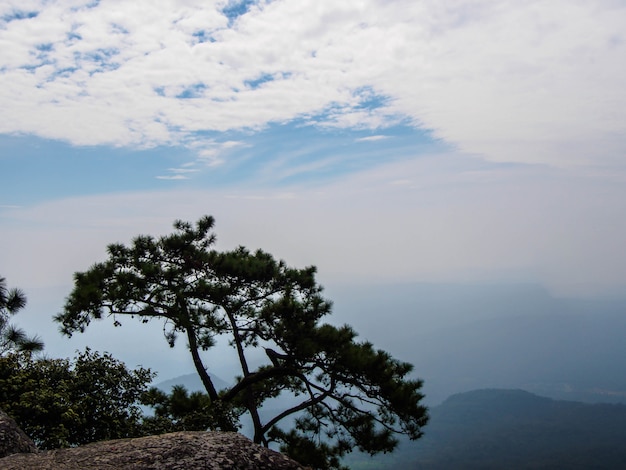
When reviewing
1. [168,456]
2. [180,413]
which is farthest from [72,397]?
[168,456]

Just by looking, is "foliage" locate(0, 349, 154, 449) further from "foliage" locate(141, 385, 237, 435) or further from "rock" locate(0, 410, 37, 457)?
"rock" locate(0, 410, 37, 457)

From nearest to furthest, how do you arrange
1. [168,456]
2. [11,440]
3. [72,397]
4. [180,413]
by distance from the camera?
[168,456] < [11,440] < [72,397] < [180,413]

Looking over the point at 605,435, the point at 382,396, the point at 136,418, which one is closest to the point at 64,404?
the point at 136,418

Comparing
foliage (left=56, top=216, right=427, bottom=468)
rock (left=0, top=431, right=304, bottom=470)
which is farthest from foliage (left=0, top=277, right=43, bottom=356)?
rock (left=0, top=431, right=304, bottom=470)

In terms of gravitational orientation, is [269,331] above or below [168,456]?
above

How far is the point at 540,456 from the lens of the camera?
17512 centimetres

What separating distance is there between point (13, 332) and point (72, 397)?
19.1 feet

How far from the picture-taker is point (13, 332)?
15.4 metres

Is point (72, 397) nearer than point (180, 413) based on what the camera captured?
Yes

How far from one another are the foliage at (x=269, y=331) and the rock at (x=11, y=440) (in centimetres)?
466

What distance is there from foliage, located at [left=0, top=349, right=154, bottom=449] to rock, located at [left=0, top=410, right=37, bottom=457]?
1765 mm

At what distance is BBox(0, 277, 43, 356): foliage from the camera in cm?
1440

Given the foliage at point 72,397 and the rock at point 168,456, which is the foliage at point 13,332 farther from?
the rock at point 168,456

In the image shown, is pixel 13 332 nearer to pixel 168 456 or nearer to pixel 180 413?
pixel 180 413
